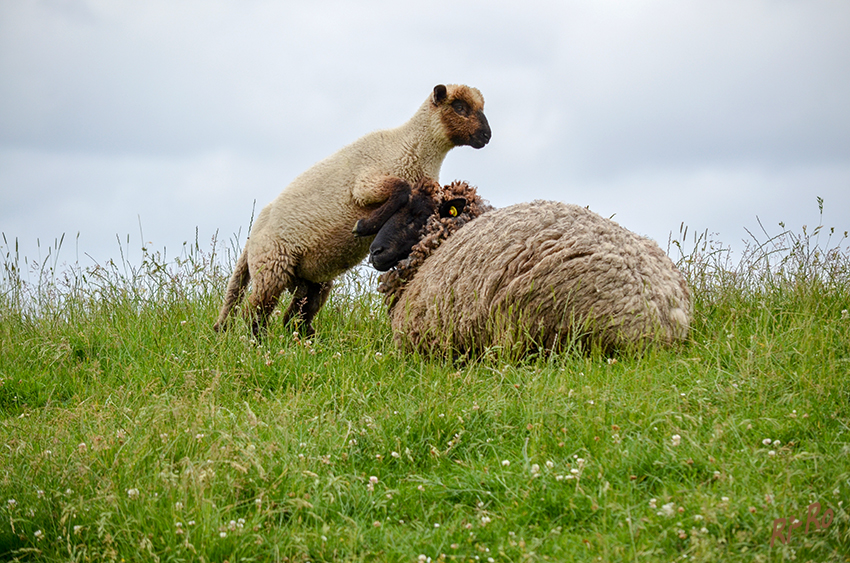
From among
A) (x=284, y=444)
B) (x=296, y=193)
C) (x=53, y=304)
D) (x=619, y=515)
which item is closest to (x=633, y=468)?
(x=619, y=515)

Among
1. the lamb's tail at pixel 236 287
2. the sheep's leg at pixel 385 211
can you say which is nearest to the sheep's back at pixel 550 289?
the sheep's leg at pixel 385 211

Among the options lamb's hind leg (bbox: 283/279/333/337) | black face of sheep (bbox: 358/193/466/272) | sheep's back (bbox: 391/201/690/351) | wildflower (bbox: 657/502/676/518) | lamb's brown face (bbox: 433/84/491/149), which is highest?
lamb's brown face (bbox: 433/84/491/149)

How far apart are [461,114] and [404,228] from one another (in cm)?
132

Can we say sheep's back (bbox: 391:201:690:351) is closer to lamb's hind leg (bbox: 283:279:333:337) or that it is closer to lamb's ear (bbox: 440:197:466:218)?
lamb's ear (bbox: 440:197:466:218)

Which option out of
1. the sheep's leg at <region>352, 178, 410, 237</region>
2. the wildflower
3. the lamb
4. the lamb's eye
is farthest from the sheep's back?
the wildflower

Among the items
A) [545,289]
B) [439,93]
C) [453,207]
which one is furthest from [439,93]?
[545,289]

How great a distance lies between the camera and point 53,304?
7535mm

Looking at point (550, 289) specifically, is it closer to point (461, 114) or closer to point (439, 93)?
point (461, 114)

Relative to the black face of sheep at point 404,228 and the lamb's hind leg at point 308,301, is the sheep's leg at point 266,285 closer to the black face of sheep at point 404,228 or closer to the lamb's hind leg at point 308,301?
the lamb's hind leg at point 308,301

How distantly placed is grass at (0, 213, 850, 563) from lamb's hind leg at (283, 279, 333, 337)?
135 cm

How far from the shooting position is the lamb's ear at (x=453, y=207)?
6.00 metres

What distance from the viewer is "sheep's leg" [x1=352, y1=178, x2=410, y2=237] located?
5.98m
